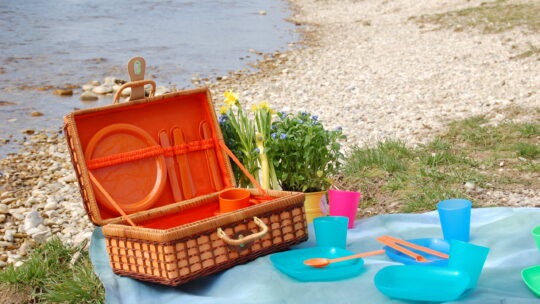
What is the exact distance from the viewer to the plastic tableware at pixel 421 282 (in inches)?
86.7

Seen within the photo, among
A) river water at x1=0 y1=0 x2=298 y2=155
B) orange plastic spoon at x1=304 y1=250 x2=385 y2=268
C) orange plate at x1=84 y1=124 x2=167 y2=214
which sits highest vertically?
river water at x1=0 y1=0 x2=298 y2=155

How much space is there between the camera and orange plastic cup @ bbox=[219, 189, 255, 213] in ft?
9.90

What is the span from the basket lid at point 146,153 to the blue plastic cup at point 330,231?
0.67m

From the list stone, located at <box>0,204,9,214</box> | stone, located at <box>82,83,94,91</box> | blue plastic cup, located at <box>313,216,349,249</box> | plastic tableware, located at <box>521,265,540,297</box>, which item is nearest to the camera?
plastic tableware, located at <box>521,265,540,297</box>

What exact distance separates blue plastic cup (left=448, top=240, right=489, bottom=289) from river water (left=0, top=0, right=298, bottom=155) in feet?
18.2

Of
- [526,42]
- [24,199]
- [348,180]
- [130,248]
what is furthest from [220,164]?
[526,42]


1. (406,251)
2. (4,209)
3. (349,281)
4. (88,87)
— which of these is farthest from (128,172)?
(88,87)

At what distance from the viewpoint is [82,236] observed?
3.79 m

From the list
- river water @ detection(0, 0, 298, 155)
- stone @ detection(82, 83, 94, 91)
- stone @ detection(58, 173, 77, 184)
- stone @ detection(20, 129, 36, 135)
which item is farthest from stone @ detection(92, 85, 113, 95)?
stone @ detection(58, 173, 77, 184)

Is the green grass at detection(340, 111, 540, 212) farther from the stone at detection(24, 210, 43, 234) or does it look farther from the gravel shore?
the stone at detection(24, 210, 43, 234)

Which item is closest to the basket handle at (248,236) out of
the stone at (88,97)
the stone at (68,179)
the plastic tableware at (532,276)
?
the plastic tableware at (532,276)

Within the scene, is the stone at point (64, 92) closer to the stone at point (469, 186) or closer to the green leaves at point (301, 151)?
the green leaves at point (301, 151)

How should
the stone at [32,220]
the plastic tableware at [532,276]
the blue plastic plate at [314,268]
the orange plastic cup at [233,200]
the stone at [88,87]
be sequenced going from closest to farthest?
the plastic tableware at [532,276] < the blue plastic plate at [314,268] < the orange plastic cup at [233,200] < the stone at [32,220] < the stone at [88,87]

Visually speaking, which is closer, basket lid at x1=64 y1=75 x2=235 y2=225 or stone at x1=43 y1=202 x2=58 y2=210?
basket lid at x1=64 y1=75 x2=235 y2=225
